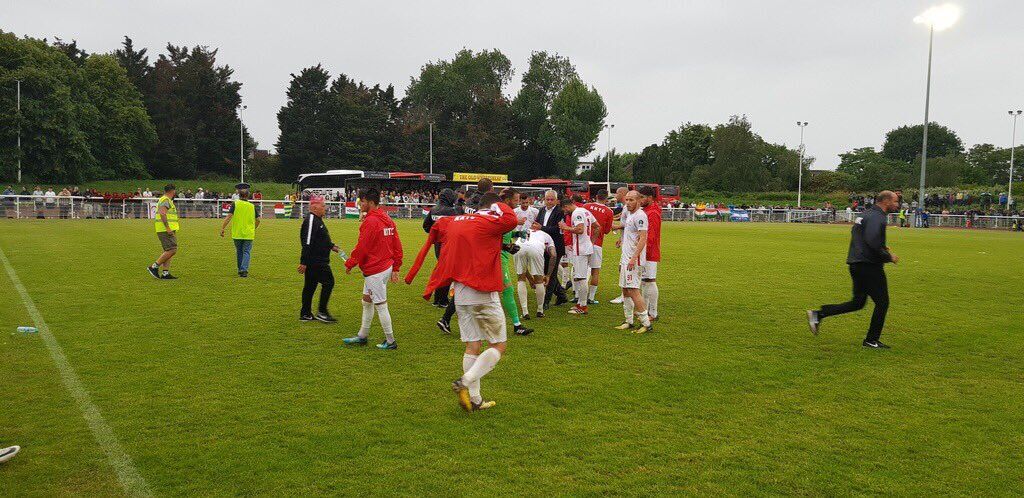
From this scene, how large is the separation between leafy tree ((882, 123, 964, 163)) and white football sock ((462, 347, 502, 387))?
134841 mm

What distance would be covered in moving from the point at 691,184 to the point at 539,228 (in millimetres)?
78028

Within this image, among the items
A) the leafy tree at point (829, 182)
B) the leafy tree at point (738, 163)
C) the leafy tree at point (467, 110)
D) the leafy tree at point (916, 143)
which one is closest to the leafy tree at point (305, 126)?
the leafy tree at point (467, 110)

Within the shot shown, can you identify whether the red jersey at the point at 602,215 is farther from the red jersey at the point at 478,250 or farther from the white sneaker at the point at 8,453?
the white sneaker at the point at 8,453

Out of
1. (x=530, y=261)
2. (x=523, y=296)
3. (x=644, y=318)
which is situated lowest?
(x=644, y=318)

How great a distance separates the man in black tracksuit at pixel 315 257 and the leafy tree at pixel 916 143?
133 meters

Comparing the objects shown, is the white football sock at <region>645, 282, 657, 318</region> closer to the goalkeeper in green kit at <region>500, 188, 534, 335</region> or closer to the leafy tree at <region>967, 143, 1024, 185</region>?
the goalkeeper in green kit at <region>500, 188, 534, 335</region>

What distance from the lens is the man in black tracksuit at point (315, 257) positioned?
9883 millimetres

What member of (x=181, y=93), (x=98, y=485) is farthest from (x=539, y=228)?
(x=181, y=93)

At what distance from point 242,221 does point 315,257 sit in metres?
5.75

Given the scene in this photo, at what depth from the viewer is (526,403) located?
6.34 metres

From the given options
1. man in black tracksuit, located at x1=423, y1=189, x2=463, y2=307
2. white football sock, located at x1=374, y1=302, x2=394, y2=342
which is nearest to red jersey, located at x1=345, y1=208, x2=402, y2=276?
white football sock, located at x1=374, y1=302, x2=394, y2=342

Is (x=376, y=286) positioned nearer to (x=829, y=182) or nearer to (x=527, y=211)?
(x=527, y=211)

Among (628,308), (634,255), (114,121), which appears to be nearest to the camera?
(634,255)

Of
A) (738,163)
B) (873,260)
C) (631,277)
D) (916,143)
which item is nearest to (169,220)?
(631,277)
